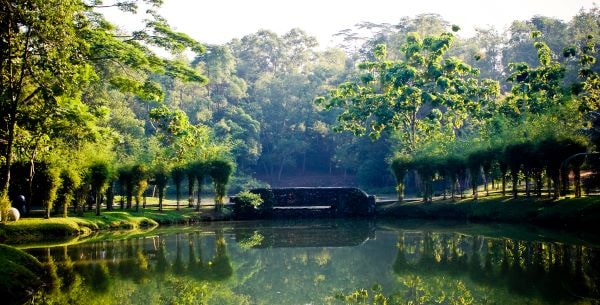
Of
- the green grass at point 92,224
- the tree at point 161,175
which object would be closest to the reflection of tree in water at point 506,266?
the green grass at point 92,224

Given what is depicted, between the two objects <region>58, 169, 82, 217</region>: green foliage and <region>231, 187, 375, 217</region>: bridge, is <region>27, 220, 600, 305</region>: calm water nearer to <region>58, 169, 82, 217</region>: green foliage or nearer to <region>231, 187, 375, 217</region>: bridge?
<region>58, 169, 82, 217</region>: green foliage

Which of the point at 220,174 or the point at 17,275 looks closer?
the point at 17,275

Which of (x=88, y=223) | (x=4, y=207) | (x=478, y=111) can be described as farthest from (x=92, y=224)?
(x=478, y=111)

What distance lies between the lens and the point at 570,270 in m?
15.5

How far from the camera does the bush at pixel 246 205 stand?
40.7 meters

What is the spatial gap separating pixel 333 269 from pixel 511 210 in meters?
18.8

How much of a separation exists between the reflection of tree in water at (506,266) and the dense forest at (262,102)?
481 inches

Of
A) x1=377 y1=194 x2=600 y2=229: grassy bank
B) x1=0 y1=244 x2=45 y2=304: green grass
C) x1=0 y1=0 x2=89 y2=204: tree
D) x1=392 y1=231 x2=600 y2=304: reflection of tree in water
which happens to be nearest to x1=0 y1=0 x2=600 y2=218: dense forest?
x1=0 y1=0 x2=89 y2=204: tree

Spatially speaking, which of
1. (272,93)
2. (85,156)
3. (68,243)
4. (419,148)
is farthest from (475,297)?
(272,93)

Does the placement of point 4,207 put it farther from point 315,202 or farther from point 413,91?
point 413,91

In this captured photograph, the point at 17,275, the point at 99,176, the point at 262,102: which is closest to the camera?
the point at 17,275

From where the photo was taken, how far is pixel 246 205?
4097cm

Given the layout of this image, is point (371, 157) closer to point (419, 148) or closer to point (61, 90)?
point (419, 148)

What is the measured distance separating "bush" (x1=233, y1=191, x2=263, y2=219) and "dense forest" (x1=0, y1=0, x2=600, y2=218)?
4.36 ft
